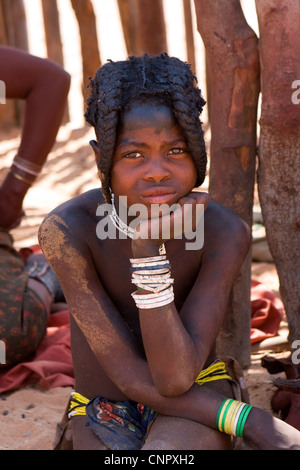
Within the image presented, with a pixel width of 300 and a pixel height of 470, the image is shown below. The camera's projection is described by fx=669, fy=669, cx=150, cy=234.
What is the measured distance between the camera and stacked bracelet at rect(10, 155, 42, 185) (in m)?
3.63

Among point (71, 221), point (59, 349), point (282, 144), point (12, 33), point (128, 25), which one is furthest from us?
point (12, 33)

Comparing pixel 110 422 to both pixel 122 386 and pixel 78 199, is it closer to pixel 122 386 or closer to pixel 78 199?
pixel 122 386

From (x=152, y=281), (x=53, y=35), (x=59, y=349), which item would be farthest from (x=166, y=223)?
(x=53, y=35)

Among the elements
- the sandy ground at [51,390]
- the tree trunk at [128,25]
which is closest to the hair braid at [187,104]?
the sandy ground at [51,390]

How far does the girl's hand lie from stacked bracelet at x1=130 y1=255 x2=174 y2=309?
37mm

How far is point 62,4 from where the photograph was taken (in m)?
24.7

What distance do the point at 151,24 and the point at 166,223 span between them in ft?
18.4

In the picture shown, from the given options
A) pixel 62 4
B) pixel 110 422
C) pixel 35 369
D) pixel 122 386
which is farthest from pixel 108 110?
pixel 62 4

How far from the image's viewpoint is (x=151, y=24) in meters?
7.20

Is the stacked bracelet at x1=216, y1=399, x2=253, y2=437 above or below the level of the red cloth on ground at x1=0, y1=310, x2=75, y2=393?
above

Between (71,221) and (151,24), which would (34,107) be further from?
(151,24)

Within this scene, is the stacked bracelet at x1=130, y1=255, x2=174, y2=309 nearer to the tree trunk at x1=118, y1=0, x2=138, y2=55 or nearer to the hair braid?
the hair braid

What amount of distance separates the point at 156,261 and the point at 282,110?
110cm

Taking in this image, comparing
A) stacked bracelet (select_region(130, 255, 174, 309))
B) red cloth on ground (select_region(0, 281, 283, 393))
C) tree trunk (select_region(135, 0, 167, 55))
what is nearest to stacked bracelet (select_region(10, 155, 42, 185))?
red cloth on ground (select_region(0, 281, 283, 393))
